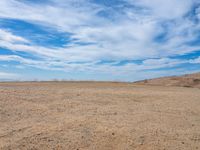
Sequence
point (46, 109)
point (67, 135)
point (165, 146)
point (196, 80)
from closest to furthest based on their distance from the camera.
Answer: point (165, 146) < point (67, 135) < point (46, 109) < point (196, 80)

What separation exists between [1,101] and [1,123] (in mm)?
3652

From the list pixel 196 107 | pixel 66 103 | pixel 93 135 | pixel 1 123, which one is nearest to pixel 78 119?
pixel 93 135

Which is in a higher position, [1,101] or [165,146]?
[1,101]

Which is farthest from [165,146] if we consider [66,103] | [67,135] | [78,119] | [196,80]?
[196,80]

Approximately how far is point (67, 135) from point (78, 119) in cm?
193

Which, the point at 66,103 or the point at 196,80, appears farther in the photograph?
the point at 196,80

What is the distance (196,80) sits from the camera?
3406 centimetres

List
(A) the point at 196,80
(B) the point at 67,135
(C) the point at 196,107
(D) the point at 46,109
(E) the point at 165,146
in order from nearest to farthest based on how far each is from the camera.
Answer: (E) the point at 165,146 < (B) the point at 67,135 < (D) the point at 46,109 < (C) the point at 196,107 < (A) the point at 196,80

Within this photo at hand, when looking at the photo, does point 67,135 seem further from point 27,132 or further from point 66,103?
point 66,103

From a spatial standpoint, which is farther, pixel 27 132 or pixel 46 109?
pixel 46 109

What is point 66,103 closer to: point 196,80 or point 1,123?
point 1,123

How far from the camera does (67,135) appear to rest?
7836 millimetres

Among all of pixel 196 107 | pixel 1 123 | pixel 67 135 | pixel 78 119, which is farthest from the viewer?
pixel 196 107

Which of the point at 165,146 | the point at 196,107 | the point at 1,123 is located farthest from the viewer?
the point at 196,107
